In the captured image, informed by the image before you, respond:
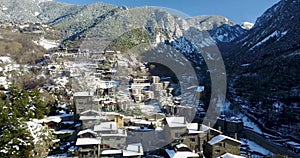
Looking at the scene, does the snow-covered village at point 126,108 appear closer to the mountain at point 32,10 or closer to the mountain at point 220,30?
the mountain at point 32,10

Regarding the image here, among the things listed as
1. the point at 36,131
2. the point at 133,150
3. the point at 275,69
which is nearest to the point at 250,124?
the point at 275,69

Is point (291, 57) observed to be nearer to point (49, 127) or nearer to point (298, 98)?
point (298, 98)

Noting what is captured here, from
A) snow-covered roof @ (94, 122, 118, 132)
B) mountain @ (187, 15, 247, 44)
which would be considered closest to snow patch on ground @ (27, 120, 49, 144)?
snow-covered roof @ (94, 122, 118, 132)

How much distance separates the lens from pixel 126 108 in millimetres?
22062

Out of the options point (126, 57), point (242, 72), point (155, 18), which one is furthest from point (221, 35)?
point (126, 57)

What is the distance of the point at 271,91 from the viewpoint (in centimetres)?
3091

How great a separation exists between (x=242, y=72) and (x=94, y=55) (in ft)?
73.5

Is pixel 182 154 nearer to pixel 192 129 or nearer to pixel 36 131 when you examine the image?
pixel 192 129

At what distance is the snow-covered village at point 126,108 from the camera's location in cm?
1520

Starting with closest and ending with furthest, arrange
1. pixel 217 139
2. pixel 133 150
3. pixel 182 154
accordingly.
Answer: pixel 182 154 → pixel 133 150 → pixel 217 139

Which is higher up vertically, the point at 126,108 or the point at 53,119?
the point at 126,108

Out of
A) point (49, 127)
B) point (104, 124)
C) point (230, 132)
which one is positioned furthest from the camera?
point (230, 132)

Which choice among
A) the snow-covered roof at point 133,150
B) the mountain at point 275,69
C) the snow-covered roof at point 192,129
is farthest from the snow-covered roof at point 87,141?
the mountain at point 275,69

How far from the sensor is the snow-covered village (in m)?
15.2
